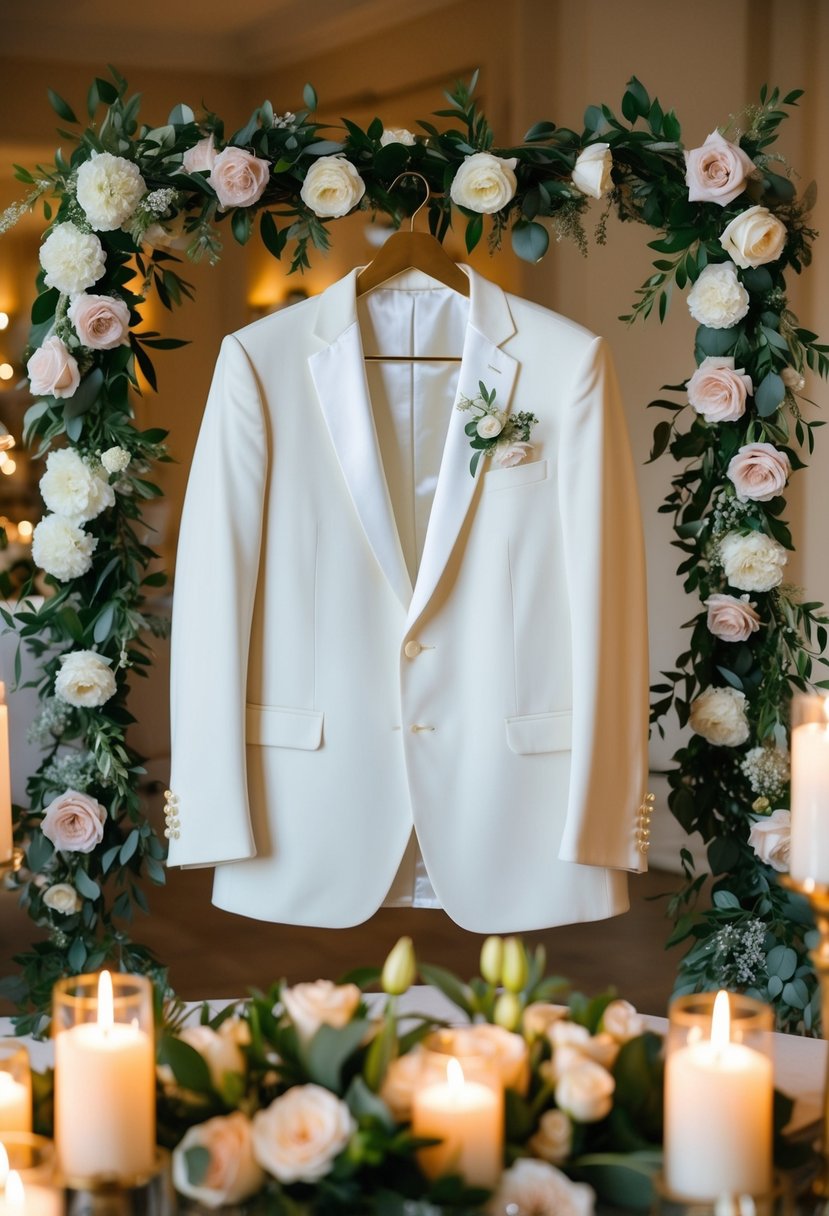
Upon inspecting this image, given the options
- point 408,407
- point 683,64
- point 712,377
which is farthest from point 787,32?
point 408,407

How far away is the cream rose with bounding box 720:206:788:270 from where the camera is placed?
8.01 ft

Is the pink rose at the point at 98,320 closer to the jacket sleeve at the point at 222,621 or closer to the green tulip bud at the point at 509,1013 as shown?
the jacket sleeve at the point at 222,621

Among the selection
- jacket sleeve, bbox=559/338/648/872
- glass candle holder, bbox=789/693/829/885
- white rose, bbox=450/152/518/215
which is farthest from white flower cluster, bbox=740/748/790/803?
glass candle holder, bbox=789/693/829/885

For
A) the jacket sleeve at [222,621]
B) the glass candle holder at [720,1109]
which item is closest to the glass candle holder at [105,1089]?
the glass candle holder at [720,1109]

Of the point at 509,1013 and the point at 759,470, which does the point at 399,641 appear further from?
the point at 509,1013

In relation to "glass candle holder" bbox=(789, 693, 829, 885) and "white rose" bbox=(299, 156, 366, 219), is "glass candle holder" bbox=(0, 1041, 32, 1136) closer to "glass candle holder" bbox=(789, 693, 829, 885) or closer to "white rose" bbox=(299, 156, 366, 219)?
"glass candle holder" bbox=(789, 693, 829, 885)

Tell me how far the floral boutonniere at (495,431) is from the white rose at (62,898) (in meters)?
1.09

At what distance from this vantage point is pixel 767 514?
262 centimetres

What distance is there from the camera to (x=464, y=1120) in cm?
101

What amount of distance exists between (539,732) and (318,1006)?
1.17 metres

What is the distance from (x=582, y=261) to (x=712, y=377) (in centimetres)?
301

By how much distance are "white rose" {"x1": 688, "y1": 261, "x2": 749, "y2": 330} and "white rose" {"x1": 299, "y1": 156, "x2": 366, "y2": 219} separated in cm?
66

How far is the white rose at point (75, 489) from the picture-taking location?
2443 millimetres

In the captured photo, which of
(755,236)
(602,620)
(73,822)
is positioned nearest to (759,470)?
(755,236)
